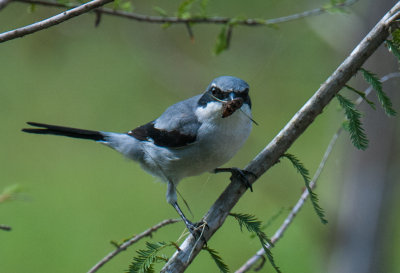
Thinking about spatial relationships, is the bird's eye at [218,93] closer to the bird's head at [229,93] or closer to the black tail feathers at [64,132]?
the bird's head at [229,93]

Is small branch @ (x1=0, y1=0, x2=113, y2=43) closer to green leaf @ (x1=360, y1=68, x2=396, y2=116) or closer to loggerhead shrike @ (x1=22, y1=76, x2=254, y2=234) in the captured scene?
green leaf @ (x1=360, y1=68, x2=396, y2=116)

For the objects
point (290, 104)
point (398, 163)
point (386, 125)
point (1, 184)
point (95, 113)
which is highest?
point (386, 125)

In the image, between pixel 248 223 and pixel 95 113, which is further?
pixel 95 113

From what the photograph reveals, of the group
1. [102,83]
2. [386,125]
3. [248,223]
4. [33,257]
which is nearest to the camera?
[248,223]

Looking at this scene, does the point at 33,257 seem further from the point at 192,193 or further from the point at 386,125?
the point at 386,125

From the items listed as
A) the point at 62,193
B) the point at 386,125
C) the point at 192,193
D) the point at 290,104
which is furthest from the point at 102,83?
the point at 386,125

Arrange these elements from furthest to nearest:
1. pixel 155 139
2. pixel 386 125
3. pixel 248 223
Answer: pixel 386 125, pixel 155 139, pixel 248 223

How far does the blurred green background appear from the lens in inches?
210

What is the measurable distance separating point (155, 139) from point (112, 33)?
825 centimetres

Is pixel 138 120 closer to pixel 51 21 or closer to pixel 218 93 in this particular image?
pixel 218 93

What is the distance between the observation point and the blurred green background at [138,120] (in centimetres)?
533

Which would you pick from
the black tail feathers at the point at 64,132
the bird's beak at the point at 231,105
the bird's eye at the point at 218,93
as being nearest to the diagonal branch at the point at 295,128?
the bird's beak at the point at 231,105

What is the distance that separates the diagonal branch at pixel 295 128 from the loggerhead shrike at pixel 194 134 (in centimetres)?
59

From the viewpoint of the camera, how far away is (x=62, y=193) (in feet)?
25.7
